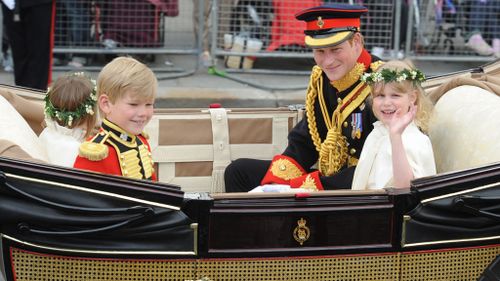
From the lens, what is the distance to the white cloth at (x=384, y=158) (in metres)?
3.41

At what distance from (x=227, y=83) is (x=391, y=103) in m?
4.62

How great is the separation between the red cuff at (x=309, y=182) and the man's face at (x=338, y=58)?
423 millimetres

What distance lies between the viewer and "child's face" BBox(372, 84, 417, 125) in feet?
11.2

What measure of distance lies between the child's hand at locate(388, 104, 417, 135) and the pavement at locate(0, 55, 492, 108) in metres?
4.07

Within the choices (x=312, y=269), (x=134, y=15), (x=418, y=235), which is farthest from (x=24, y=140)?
(x=134, y=15)

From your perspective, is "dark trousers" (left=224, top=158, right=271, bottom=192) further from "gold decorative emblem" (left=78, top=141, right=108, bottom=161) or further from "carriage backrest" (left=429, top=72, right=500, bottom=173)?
"gold decorative emblem" (left=78, top=141, right=108, bottom=161)

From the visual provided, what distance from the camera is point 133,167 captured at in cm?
337

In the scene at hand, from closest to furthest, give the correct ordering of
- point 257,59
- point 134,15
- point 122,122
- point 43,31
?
point 122,122 → point 43,31 → point 134,15 → point 257,59

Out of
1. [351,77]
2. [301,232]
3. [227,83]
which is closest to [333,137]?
[351,77]

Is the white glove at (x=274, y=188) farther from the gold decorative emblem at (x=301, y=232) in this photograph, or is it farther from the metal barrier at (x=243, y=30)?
the metal barrier at (x=243, y=30)

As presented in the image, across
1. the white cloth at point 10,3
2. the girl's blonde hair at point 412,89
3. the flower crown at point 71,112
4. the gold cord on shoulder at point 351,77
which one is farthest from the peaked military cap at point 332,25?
the white cloth at point 10,3

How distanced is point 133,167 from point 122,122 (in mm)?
170

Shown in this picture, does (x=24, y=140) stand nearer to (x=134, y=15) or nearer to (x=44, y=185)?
(x=44, y=185)

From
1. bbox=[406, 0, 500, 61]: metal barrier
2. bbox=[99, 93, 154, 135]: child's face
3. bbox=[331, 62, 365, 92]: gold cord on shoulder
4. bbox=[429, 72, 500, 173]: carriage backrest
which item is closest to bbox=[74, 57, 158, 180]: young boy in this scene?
bbox=[99, 93, 154, 135]: child's face
